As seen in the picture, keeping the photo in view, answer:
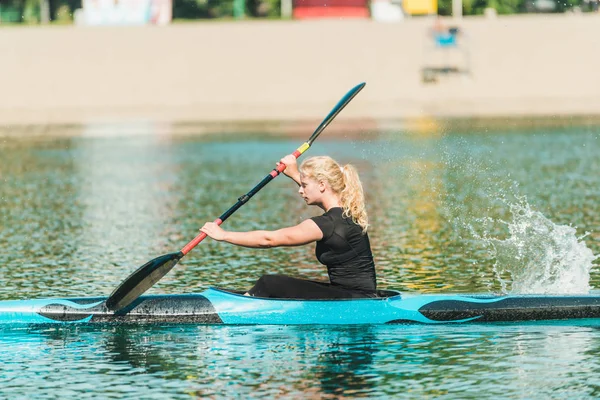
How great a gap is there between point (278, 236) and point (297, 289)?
44 cm

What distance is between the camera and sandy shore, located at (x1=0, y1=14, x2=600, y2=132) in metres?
46.2

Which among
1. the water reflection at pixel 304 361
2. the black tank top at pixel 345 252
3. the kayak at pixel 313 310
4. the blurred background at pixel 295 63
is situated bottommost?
the water reflection at pixel 304 361

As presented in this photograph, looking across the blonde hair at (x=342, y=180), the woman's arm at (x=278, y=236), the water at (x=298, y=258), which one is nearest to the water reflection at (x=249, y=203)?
the water at (x=298, y=258)

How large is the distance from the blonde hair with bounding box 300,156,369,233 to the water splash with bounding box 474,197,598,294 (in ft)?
7.76

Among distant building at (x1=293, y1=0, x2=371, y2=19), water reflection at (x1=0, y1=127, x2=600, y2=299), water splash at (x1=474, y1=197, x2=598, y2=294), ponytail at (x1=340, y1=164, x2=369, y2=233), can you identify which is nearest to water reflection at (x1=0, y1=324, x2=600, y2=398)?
ponytail at (x1=340, y1=164, x2=369, y2=233)

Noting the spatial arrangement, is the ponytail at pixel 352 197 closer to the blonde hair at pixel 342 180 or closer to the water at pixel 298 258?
the blonde hair at pixel 342 180

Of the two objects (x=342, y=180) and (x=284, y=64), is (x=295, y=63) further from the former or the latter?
(x=342, y=180)

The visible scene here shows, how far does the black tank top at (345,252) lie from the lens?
34.4 feet

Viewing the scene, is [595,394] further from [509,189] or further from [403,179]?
[403,179]

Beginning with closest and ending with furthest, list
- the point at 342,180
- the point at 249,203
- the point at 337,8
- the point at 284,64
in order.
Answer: the point at 342,180
the point at 249,203
the point at 284,64
the point at 337,8

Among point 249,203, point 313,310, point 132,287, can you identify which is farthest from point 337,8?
point 313,310

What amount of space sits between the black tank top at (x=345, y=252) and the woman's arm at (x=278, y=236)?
0.23 feet

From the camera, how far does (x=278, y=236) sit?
10461 mm

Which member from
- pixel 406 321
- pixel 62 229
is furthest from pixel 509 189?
pixel 406 321
